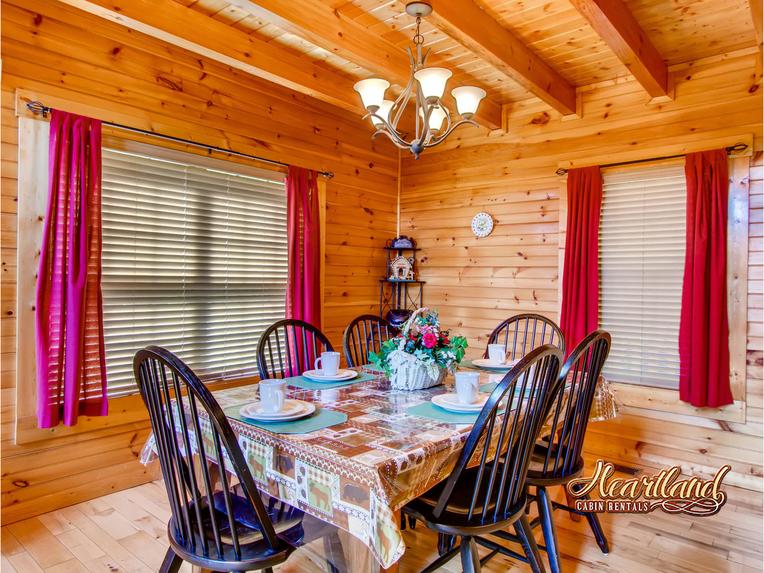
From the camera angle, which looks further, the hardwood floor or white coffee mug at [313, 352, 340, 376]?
white coffee mug at [313, 352, 340, 376]

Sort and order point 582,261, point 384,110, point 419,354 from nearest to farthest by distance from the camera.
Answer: point 419,354, point 384,110, point 582,261

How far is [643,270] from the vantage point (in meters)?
3.38

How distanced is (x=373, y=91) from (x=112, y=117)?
5.18 feet

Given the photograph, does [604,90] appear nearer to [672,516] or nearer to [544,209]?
[544,209]

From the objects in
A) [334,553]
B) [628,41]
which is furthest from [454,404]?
[628,41]

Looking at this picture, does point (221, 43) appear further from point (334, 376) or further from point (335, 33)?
point (334, 376)

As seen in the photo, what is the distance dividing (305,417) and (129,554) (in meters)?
1.27

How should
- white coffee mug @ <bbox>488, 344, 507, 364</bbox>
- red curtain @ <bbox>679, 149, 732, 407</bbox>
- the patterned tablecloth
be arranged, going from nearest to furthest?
the patterned tablecloth
white coffee mug @ <bbox>488, 344, 507, 364</bbox>
red curtain @ <bbox>679, 149, 732, 407</bbox>

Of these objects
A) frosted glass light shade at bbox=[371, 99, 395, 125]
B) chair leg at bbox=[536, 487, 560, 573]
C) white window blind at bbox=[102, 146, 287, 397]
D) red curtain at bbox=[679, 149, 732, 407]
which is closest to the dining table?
chair leg at bbox=[536, 487, 560, 573]

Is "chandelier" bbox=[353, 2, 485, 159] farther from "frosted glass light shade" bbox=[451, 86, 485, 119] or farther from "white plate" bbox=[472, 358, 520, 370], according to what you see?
"white plate" bbox=[472, 358, 520, 370]

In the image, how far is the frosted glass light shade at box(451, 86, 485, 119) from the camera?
233 cm

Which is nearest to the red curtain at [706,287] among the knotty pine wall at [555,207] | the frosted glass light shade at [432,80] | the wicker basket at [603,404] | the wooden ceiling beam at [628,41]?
the knotty pine wall at [555,207]

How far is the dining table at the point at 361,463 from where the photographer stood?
1.32 metres

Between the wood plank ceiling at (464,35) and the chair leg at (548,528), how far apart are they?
2210 mm
